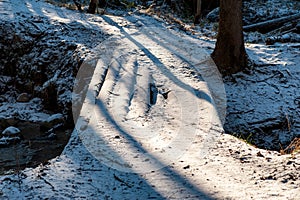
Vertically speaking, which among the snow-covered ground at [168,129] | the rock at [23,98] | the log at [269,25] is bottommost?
the rock at [23,98]

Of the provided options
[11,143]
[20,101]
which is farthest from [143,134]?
[20,101]

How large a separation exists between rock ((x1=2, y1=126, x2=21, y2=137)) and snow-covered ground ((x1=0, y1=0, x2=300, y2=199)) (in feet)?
6.02

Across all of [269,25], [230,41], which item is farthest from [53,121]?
[269,25]

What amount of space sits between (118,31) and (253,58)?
4.36 meters

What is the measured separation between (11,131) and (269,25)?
1128 centimetres

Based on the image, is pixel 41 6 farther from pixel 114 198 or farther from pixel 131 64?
pixel 114 198

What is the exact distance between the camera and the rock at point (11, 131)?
7.78m

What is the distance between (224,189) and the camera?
4141 mm

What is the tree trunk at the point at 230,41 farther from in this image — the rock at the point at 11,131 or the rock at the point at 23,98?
the rock at the point at 23,98

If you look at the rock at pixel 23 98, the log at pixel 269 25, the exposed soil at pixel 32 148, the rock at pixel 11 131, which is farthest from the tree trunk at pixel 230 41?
the log at pixel 269 25

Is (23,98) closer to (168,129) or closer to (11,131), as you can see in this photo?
(11,131)

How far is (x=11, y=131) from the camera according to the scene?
25.8 feet

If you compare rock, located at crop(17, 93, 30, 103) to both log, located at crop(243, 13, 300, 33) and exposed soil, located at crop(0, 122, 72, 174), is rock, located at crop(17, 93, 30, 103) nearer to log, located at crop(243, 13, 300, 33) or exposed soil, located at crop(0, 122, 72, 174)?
exposed soil, located at crop(0, 122, 72, 174)

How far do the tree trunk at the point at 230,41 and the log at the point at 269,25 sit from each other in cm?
722
